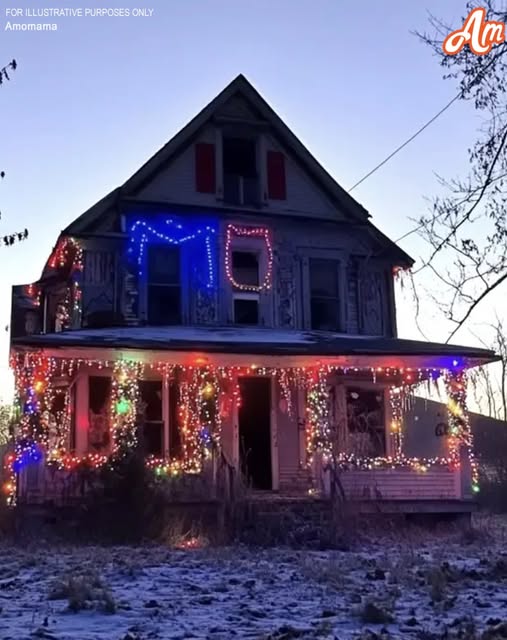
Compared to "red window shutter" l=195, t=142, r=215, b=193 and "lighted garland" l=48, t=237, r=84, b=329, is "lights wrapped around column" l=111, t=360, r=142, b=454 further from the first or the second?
"red window shutter" l=195, t=142, r=215, b=193

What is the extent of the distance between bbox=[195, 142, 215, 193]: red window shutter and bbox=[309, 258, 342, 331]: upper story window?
8.79 feet

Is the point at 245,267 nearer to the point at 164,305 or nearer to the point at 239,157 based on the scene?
the point at 164,305

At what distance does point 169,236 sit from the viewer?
1739 cm

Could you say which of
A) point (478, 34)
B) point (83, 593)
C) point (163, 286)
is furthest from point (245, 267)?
point (478, 34)

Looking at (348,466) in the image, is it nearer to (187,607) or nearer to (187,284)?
(187,284)

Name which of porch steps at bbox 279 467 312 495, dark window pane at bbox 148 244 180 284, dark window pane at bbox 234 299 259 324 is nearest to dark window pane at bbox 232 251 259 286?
dark window pane at bbox 234 299 259 324

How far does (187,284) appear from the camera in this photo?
17.3 m

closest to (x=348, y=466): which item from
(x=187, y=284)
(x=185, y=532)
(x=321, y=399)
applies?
(x=321, y=399)

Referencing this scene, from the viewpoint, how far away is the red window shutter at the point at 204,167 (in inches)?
701

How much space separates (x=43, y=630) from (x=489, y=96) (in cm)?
509

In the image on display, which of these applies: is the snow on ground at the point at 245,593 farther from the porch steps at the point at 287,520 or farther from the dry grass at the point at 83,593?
the porch steps at the point at 287,520

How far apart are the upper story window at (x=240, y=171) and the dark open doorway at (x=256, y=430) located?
393 cm

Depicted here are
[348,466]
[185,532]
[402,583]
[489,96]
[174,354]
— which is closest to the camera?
[489,96]

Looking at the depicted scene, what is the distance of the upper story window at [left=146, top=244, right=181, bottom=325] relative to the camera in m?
17.2
